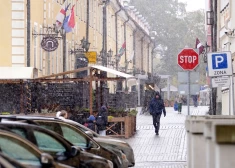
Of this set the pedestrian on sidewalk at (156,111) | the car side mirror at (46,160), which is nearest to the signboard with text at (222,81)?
the car side mirror at (46,160)

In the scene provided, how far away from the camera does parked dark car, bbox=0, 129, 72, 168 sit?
9750mm

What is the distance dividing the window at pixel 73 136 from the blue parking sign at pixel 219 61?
4526mm

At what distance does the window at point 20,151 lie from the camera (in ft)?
32.2

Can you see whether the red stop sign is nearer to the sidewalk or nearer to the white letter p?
the sidewalk

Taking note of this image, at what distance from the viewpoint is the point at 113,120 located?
29.9 m

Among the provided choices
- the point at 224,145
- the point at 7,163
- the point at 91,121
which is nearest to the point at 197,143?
the point at 224,145

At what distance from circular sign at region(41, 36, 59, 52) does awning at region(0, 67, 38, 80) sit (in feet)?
4.80

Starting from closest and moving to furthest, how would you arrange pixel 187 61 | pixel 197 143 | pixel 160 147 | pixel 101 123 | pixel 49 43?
1. pixel 197 143
2. pixel 187 61
3. pixel 160 147
4. pixel 101 123
5. pixel 49 43

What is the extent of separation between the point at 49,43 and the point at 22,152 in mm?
23268

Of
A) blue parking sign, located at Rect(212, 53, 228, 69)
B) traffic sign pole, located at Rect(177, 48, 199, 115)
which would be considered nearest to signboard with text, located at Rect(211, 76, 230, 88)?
blue parking sign, located at Rect(212, 53, 228, 69)

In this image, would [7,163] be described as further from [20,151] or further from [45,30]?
[45,30]

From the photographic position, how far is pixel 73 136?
1547 centimetres

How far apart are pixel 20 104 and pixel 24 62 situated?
2012mm

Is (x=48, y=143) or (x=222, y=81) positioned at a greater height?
(x=222, y=81)
